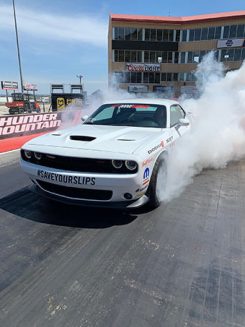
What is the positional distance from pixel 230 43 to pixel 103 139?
42015 mm

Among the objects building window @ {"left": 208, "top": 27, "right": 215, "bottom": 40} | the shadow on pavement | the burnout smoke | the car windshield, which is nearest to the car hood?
the car windshield

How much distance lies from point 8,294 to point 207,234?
6.97 feet

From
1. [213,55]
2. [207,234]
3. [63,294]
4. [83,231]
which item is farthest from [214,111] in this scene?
[213,55]

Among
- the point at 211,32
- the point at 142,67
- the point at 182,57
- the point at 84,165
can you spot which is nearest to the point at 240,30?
the point at 211,32

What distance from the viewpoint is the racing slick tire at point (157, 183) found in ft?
11.6

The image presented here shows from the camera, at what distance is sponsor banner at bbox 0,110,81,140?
8.58 metres

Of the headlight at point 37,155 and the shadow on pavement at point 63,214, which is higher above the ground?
the headlight at point 37,155

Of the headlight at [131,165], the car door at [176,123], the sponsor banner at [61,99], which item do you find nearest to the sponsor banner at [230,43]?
the sponsor banner at [61,99]

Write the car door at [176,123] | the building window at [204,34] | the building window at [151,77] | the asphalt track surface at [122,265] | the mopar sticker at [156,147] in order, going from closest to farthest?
the asphalt track surface at [122,265], the mopar sticker at [156,147], the car door at [176,123], the building window at [204,34], the building window at [151,77]

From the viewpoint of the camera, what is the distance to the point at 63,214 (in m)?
3.65

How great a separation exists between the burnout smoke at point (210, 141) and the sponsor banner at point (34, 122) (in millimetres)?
5226

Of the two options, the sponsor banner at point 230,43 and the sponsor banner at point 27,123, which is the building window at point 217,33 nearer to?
the sponsor banner at point 230,43

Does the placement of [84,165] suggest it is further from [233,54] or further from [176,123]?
[233,54]

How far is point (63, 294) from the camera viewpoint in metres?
2.24
